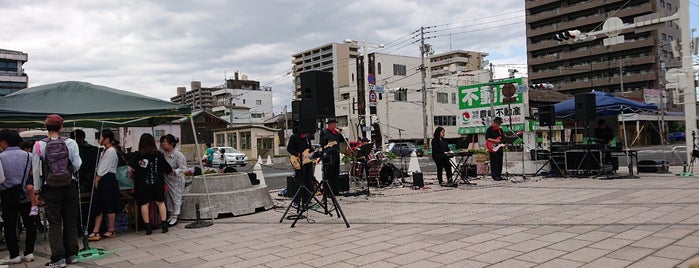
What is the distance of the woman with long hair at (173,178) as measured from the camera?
7191mm

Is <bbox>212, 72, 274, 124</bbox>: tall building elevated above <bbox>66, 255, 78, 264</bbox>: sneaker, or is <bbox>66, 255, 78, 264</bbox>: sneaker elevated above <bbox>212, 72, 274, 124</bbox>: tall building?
<bbox>212, 72, 274, 124</bbox>: tall building

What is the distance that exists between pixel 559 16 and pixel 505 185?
6021 centimetres

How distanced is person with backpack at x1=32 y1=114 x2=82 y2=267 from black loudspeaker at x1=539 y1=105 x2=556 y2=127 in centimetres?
1197

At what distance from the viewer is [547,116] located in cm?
1343

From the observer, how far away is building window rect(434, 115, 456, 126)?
54156mm

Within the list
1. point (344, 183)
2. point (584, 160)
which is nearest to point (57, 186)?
point (344, 183)

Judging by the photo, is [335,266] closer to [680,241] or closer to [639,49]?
[680,241]

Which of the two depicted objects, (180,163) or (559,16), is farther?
(559,16)

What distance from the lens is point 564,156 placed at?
13.2 meters

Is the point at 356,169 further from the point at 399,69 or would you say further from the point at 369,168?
the point at 399,69

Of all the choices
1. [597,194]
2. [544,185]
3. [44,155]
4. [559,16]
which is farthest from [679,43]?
[559,16]

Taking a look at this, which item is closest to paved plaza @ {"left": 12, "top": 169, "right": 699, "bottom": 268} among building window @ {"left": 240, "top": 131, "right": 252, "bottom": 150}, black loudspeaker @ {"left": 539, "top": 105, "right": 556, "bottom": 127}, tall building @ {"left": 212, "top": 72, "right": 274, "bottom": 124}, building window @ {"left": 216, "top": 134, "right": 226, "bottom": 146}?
black loudspeaker @ {"left": 539, "top": 105, "right": 556, "bottom": 127}

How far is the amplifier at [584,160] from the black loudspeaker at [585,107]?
→ 92 cm

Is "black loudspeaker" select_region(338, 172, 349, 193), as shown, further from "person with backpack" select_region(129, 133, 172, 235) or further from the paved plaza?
"person with backpack" select_region(129, 133, 172, 235)
